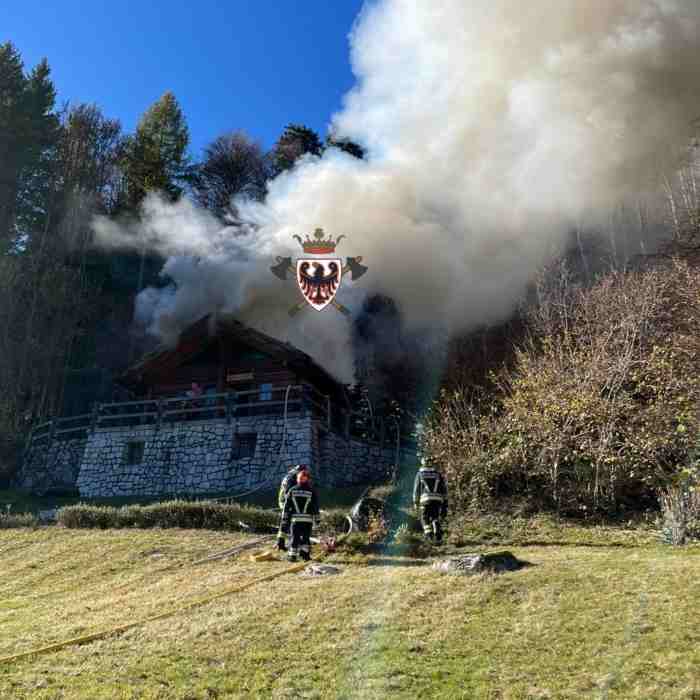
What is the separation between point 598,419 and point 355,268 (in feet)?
41.1

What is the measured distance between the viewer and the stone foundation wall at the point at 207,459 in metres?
22.5

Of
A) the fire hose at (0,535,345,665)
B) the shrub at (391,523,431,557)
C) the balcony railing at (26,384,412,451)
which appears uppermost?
the balcony railing at (26,384,412,451)

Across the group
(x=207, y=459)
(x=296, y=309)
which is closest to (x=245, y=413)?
(x=207, y=459)

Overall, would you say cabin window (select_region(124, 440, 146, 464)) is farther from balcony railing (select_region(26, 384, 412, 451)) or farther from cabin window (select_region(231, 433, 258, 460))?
cabin window (select_region(231, 433, 258, 460))

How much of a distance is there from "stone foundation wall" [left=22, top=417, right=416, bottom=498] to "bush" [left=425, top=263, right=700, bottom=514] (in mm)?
5375

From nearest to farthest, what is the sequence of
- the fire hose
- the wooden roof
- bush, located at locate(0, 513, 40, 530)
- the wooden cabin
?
1. the fire hose
2. bush, located at locate(0, 513, 40, 530)
3. the wooden roof
4. the wooden cabin

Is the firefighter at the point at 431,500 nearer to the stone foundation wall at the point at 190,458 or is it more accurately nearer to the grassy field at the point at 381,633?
the grassy field at the point at 381,633

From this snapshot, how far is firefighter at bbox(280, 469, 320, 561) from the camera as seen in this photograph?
12117 mm

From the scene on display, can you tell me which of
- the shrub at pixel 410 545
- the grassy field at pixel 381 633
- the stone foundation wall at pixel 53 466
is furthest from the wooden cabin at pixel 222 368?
the grassy field at pixel 381 633

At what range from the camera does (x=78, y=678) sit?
6.49 meters

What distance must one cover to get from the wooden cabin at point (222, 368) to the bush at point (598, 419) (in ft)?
24.4

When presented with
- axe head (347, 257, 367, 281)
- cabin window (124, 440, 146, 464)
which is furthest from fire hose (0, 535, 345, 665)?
axe head (347, 257, 367, 281)

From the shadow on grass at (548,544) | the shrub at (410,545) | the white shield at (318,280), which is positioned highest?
the white shield at (318,280)

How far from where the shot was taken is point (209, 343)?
85.7ft
